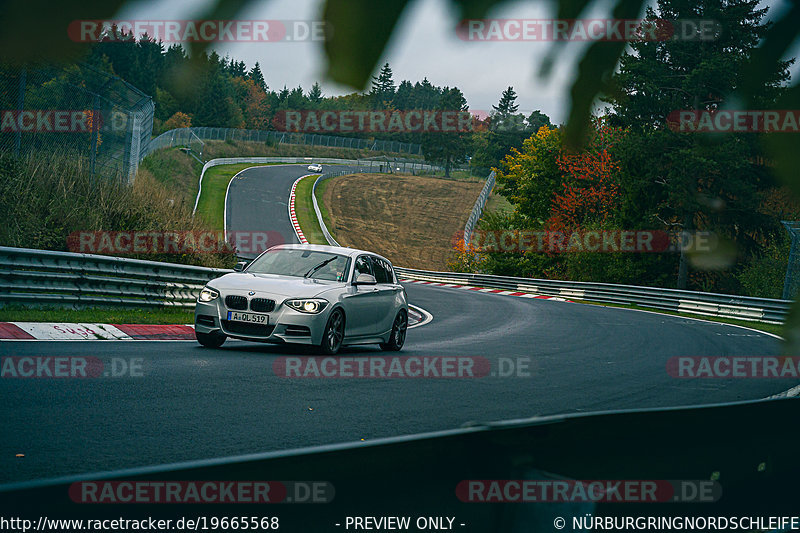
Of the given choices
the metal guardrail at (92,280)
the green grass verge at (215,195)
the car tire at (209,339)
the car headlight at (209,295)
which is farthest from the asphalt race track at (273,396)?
the green grass verge at (215,195)

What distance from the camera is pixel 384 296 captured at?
13328 millimetres

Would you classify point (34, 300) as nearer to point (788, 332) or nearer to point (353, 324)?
point (353, 324)

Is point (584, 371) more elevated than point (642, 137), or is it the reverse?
point (642, 137)

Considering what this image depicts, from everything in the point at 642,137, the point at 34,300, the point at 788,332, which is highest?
the point at 642,137

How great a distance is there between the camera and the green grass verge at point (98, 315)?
40.5 feet

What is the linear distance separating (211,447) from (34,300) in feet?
28.7

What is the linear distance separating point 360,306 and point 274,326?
67.3 inches

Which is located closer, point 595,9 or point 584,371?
point 595,9

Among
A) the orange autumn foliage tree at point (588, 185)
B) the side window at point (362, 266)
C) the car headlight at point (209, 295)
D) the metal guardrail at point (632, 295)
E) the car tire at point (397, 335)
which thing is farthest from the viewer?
the metal guardrail at point (632, 295)

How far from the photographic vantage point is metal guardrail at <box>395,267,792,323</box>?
98.1ft

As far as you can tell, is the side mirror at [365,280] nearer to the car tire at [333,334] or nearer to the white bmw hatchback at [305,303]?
the white bmw hatchback at [305,303]

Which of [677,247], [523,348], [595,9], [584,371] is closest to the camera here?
[595,9]

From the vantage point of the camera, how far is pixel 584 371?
475 inches

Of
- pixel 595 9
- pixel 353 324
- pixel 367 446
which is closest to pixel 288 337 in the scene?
pixel 353 324
